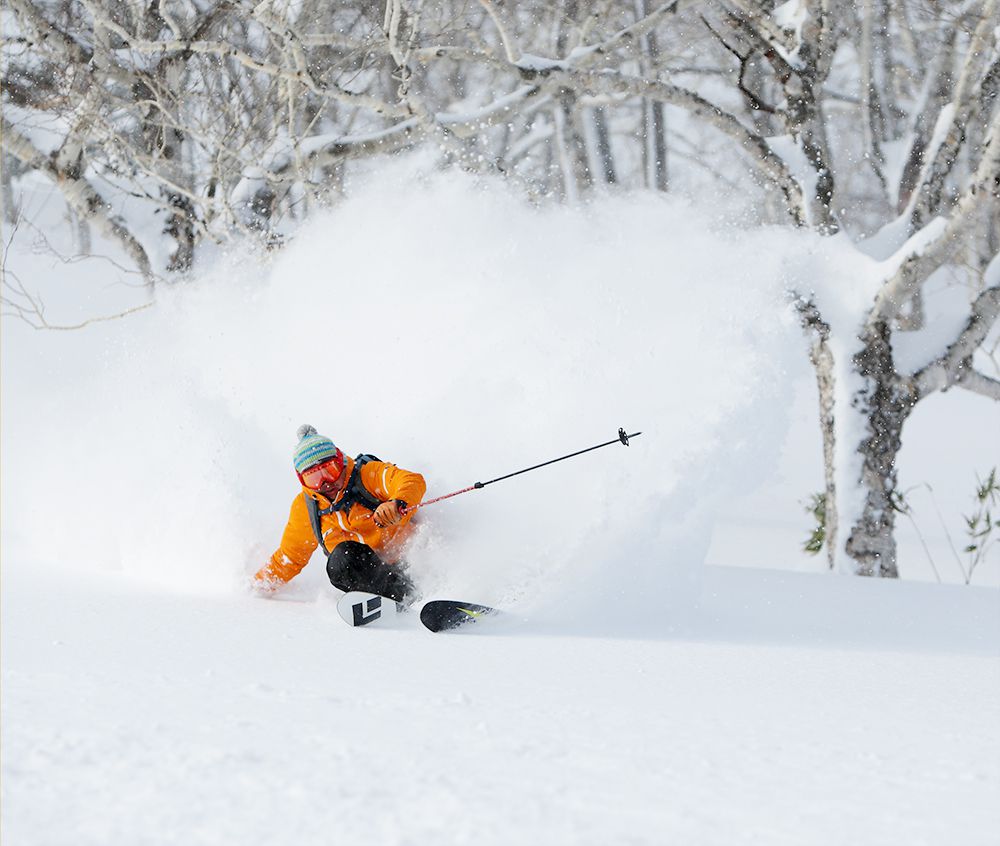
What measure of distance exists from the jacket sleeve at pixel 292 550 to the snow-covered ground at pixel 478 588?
167 mm

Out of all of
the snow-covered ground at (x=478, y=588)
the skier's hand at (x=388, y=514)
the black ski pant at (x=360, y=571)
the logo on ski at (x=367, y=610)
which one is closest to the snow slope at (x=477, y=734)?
the snow-covered ground at (x=478, y=588)

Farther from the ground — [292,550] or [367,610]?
[292,550]

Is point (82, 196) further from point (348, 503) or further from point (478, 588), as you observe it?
point (478, 588)

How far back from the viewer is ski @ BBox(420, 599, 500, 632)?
4195 mm

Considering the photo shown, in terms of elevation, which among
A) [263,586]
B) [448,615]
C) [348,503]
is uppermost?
[348,503]

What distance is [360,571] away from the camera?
15.2 ft

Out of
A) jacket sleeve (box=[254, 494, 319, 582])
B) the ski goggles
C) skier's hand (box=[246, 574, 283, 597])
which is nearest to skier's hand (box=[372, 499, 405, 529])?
the ski goggles

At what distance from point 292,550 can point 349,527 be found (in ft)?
1.08

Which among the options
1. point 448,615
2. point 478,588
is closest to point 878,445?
point 478,588

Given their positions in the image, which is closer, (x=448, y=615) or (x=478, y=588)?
(x=448, y=615)

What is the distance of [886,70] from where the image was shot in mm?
12984

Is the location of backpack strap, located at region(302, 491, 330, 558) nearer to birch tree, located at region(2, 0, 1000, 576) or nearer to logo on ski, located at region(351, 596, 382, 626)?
logo on ski, located at region(351, 596, 382, 626)

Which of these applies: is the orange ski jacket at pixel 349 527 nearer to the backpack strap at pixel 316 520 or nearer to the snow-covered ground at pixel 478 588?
the backpack strap at pixel 316 520

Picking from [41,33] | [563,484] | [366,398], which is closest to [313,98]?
[41,33]
